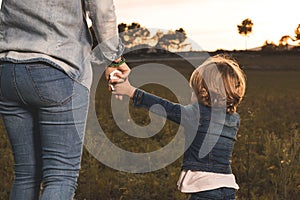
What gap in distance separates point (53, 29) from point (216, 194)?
1.42 metres

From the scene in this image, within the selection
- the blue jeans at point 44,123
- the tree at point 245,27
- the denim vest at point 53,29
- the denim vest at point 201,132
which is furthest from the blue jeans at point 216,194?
the tree at point 245,27

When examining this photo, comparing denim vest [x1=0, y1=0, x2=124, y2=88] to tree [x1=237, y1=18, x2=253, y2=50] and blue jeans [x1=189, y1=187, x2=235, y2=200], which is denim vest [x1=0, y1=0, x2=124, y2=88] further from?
tree [x1=237, y1=18, x2=253, y2=50]

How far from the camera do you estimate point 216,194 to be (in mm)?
3768

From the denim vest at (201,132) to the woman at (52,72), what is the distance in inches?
26.1

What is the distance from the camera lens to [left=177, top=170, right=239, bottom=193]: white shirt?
12.3 feet

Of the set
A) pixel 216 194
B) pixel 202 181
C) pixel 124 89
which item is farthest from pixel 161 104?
pixel 216 194

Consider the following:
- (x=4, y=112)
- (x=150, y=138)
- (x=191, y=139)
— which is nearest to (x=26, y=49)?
(x=4, y=112)

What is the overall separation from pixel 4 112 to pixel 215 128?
125cm

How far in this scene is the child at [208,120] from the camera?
3.76 meters

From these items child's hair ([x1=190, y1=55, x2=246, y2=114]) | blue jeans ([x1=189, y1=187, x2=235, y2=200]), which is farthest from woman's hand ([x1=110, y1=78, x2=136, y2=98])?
blue jeans ([x1=189, y1=187, x2=235, y2=200])

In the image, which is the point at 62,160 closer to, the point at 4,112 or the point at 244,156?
the point at 4,112

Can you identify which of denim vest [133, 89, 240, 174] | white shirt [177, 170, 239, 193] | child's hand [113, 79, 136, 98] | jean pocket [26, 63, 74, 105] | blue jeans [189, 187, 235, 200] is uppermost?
jean pocket [26, 63, 74, 105]

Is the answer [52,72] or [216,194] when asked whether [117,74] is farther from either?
[216,194]

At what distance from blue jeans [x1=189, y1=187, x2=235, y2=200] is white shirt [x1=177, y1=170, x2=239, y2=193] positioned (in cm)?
3
